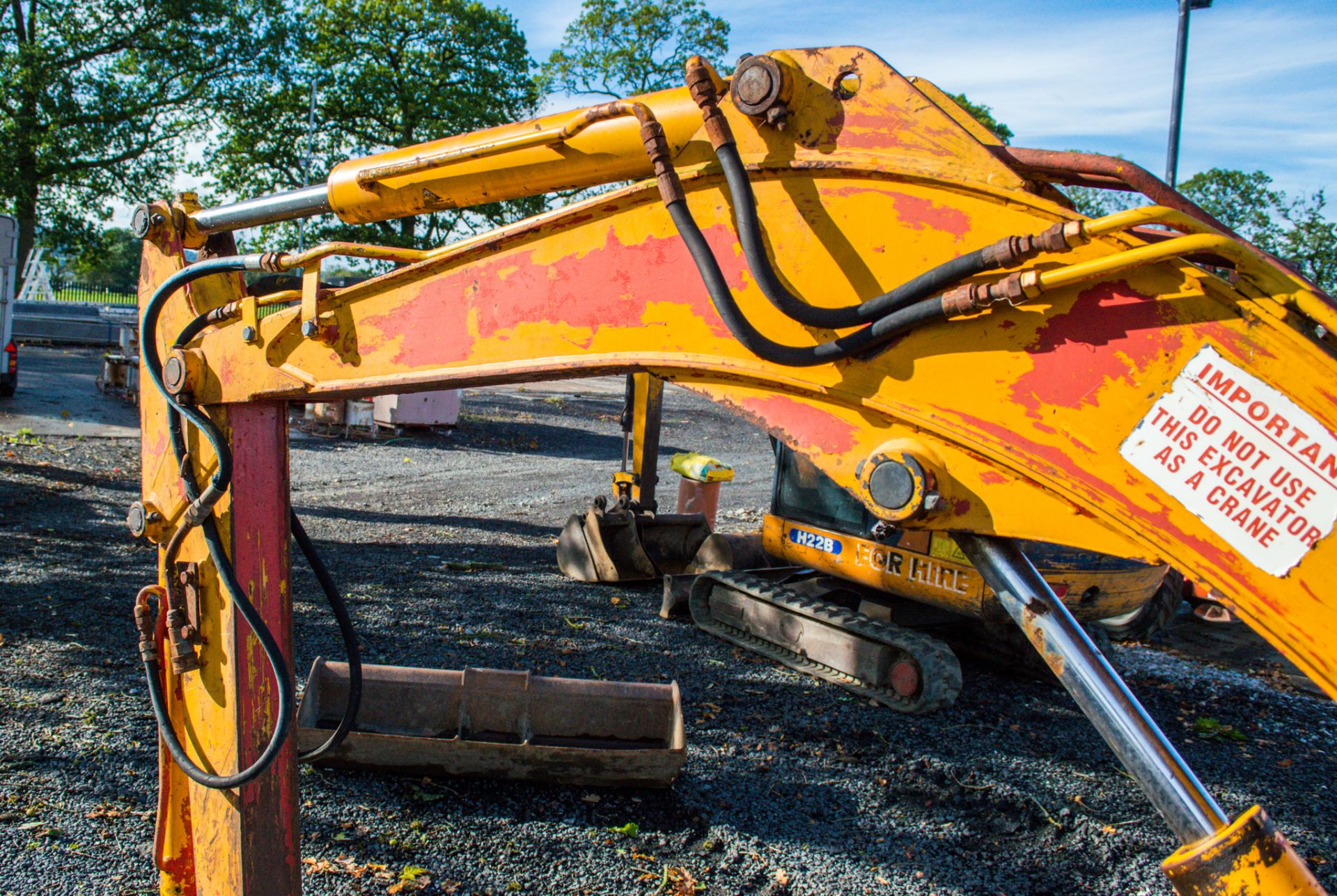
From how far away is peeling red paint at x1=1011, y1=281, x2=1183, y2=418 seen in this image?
1337 millimetres

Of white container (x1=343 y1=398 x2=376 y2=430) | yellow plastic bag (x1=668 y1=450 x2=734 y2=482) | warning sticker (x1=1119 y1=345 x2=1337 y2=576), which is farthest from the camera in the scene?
white container (x1=343 y1=398 x2=376 y2=430)

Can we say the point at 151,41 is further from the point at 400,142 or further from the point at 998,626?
the point at 998,626

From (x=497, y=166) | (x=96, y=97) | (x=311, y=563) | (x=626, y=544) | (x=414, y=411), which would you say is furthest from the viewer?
(x=96, y=97)

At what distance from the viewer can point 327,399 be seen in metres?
2.27

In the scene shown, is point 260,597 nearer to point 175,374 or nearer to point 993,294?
point 175,374

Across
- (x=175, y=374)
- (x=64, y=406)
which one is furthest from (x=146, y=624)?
(x=64, y=406)

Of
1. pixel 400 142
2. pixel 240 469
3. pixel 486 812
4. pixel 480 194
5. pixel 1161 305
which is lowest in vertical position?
pixel 486 812

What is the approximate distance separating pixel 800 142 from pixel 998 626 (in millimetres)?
5434

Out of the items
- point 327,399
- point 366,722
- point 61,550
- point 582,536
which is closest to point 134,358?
point 61,550

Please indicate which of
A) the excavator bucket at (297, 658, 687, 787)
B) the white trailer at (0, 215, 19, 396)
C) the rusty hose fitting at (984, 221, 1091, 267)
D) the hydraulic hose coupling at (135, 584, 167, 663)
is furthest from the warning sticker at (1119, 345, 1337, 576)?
the white trailer at (0, 215, 19, 396)

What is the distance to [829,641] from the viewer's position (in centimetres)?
620

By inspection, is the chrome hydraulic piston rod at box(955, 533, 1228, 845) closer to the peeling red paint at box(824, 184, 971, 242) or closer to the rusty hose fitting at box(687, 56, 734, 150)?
the peeling red paint at box(824, 184, 971, 242)

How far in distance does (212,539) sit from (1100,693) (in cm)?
195

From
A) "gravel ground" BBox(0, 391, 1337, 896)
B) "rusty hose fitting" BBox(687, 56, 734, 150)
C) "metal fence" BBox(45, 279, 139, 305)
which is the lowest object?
"gravel ground" BBox(0, 391, 1337, 896)
